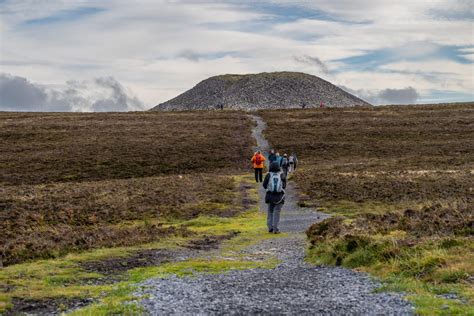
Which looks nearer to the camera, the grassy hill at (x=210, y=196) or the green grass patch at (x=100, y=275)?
the green grass patch at (x=100, y=275)

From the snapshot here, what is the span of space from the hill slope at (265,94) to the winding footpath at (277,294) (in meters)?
148

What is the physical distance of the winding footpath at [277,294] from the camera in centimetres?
1165

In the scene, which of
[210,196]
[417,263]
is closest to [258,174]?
[210,196]

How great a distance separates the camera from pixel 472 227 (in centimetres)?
1867

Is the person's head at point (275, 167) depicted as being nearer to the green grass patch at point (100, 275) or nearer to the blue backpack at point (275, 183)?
the blue backpack at point (275, 183)

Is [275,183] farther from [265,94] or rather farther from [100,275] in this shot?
[265,94]

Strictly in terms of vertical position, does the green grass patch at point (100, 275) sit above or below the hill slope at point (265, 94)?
below

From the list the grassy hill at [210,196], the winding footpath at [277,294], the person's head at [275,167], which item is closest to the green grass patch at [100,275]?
the grassy hill at [210,196]

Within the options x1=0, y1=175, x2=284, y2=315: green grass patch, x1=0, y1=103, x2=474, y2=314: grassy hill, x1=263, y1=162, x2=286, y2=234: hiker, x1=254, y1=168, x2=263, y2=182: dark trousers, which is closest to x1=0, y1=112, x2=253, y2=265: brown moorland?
x1=0, y1=103, x2=474, y2=314: grassy hill

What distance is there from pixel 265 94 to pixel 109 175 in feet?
405

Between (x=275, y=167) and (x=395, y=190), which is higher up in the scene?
(x=275, y=167)

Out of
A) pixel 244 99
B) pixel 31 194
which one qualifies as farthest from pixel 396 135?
pixel 244 99

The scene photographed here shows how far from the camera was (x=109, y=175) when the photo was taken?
194 feet

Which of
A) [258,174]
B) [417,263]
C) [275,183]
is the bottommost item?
[417,263]
